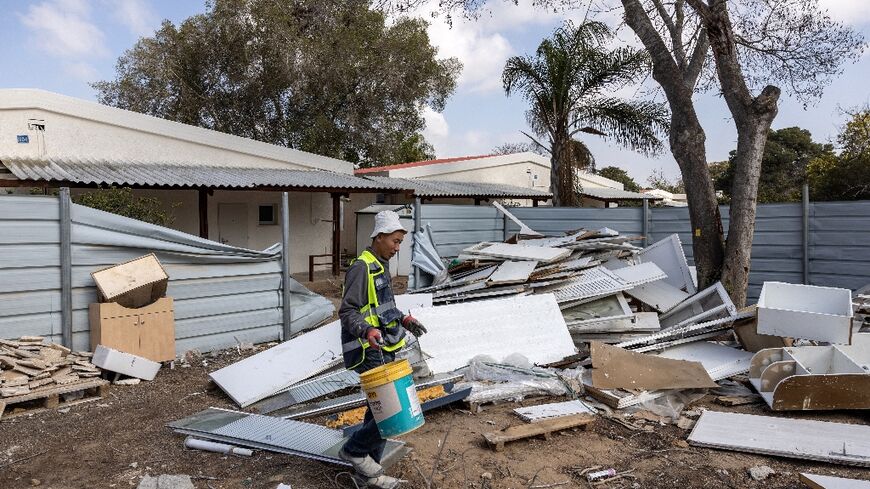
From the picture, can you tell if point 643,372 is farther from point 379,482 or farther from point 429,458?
point 379,482

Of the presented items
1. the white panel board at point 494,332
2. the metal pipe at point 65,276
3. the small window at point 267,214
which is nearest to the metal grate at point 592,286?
the white panel board at point 494,332

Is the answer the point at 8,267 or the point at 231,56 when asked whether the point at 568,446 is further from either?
the point at 231,56

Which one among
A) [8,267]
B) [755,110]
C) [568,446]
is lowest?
[568,446]

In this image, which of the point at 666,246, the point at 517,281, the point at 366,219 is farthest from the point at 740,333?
the point at 366,219

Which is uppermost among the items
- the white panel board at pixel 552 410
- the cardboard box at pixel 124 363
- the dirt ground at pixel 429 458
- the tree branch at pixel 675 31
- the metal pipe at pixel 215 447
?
the tree branch at pixel 675 31

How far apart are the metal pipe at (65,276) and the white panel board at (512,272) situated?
4.47 metres

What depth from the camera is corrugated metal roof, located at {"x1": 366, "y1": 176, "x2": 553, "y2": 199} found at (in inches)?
655

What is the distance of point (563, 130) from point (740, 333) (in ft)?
29.3

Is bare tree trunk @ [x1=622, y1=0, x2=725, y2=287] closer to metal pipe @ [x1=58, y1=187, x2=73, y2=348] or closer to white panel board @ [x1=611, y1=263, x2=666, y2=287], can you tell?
white panel board @ [x1=611, y1=263, x2=666, y2=287]

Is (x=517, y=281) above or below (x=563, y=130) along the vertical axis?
below

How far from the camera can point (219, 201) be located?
48.2 ft

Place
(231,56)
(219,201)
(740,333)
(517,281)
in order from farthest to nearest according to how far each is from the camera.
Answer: (231,56) → (219,201) → (517,281) → (740,333)

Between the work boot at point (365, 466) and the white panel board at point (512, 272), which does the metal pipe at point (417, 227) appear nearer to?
the white panel board at point (512, 272)

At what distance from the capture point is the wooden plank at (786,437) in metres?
3.99
